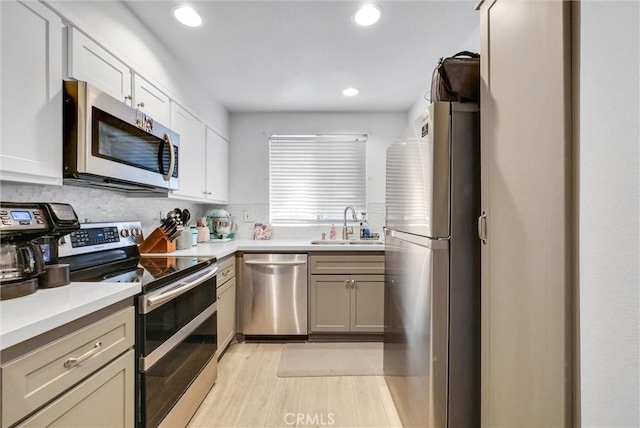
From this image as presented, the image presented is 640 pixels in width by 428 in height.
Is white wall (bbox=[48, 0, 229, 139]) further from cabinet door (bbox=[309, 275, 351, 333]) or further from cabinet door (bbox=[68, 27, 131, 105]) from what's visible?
cabinet door (bbox=[309, 275, 351, 333])

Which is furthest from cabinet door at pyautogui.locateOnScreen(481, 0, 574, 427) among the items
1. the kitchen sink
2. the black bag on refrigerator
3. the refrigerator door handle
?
the kitchen sink

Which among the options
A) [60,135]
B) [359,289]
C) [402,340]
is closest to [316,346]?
[359,289]

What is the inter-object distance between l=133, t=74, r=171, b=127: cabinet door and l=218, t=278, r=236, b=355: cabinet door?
1317 mm

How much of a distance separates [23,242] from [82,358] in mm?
472

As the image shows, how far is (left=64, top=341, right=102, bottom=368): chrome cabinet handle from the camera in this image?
2.89ft

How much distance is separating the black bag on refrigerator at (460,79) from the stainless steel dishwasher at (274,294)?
1.88 meters

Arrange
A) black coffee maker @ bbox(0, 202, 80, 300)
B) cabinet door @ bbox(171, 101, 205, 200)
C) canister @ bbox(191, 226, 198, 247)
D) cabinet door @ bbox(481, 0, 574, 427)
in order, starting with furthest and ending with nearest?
1. canister @ bbox(191, 226, 198, 247)
2. cabinet door @ bbox(171, 101, 205, 200)
3. black coffee maker @ bbox(0, 202, 80, 300)
4. cabinet door @ bbox(481, 0, 574, 427)

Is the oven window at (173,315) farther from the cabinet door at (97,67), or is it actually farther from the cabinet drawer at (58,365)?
the cabinet door at (97,67)

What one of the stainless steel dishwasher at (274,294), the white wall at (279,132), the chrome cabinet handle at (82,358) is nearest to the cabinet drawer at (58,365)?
the chrome cabinet handle at (82,358)

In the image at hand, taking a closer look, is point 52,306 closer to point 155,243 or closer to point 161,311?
point 161,311

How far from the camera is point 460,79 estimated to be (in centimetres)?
126

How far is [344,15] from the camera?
70.1 inches
